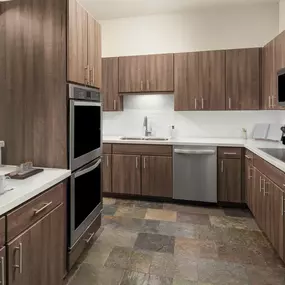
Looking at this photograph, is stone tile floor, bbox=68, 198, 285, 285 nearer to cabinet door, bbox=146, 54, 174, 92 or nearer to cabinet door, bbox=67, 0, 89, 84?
cabinet door, bbox=67, 0, 89, 84

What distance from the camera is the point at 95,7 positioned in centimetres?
404

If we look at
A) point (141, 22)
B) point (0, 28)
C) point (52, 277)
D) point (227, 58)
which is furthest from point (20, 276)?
point (141, 22)

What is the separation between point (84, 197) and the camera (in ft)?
7.61

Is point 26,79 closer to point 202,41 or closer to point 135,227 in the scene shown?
point 135,227

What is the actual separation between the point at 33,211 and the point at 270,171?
205cm

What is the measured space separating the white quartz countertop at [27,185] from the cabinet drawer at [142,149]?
2031 mm

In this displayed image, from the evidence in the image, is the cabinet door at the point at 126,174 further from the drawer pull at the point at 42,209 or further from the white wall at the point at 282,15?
the white wall at the point at 282,15

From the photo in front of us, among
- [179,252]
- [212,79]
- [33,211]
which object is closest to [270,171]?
[179,252]

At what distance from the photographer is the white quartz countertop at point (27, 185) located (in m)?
1.28

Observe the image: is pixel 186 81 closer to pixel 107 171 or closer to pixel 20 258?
pixel 107 171

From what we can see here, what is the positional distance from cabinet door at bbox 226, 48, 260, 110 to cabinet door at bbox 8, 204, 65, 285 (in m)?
2.91

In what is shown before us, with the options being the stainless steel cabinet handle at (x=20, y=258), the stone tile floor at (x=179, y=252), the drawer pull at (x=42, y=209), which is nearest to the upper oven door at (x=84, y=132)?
the drawer pull at (x=42, y=209)

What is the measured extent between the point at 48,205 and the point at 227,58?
3.19m

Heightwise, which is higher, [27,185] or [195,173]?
[27,185]
